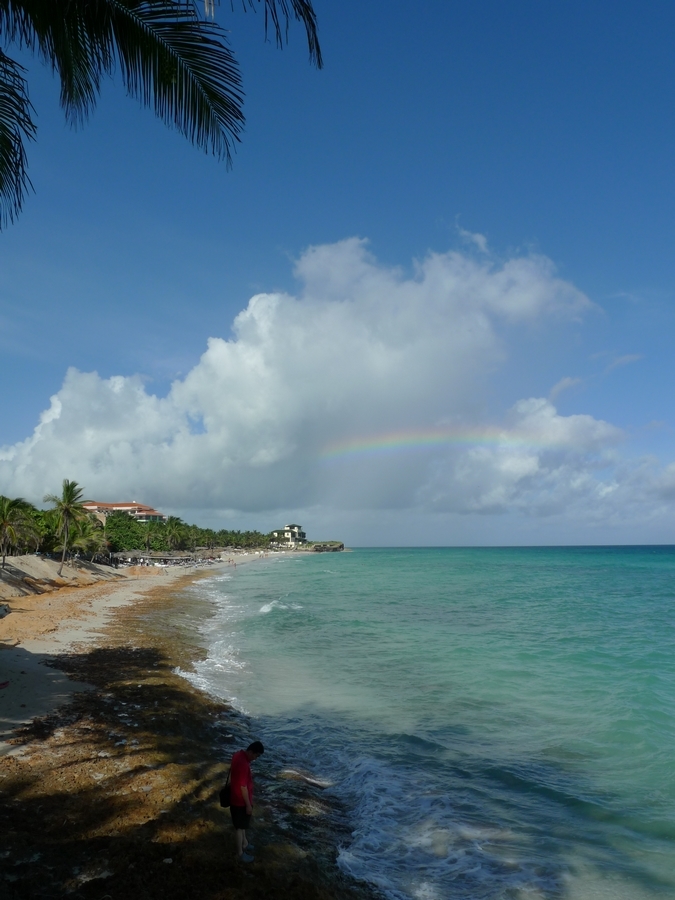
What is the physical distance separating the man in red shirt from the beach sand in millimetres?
168

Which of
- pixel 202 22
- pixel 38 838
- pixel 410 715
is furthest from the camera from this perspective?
pixel 410 715

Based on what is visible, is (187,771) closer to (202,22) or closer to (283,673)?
(202,22)

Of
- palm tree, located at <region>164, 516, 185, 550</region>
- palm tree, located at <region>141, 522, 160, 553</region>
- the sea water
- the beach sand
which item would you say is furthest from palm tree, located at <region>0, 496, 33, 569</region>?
palm tree, located at <region>164, 516, 185, 550</region>

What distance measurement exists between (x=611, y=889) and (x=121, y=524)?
97.8 meters

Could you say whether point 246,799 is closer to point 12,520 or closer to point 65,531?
point 12,520

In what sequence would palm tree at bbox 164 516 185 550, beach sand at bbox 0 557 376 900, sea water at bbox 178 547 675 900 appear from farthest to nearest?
1. palm tree at bbox 164 516 185 550
2. sea water at bbox 178 547 675 900
3. beach sand at bbox 0 557 376 900

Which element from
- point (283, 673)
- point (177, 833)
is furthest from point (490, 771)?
point (283, 673)

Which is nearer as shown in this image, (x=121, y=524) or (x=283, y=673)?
(x=283, y=673)

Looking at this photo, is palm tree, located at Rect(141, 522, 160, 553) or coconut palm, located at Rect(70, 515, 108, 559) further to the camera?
palm tree, located at Rect(141, 522, 160, 553)

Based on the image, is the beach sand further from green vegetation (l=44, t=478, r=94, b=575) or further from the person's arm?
green vegetation (l=44, t=478, r=94, b=575)

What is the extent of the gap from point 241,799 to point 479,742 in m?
7.40

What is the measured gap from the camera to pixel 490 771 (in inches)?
394

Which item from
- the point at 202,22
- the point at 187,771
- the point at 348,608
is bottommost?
the point at 348,608

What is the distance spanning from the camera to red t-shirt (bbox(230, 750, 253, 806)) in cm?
581
